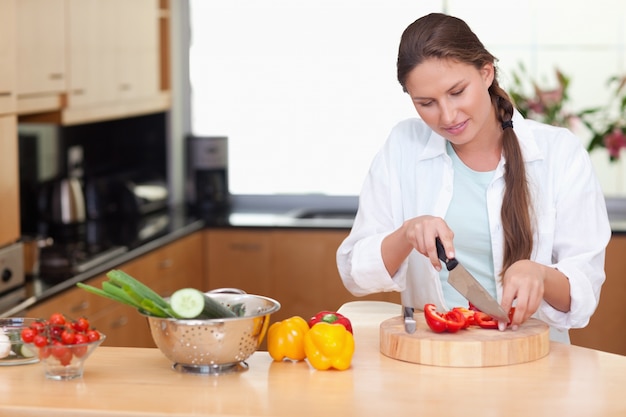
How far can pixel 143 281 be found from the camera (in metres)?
3.89

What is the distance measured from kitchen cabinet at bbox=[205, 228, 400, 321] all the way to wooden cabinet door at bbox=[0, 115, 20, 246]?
1426 millimetres

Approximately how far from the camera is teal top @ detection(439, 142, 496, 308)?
7.99 feet

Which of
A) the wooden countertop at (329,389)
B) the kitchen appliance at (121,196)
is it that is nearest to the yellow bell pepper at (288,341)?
the wooden countertop at (329,389)

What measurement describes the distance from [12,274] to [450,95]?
65.0 inches

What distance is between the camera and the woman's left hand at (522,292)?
205 centimetres

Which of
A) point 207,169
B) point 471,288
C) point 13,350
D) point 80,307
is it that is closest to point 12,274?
point 80,307

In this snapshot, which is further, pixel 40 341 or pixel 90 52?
pixel 90 52

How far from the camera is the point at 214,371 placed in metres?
1.95

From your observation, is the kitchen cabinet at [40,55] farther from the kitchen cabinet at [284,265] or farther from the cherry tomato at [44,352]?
the cherry tomato at [44,352]

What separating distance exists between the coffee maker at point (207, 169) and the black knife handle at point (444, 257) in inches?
118

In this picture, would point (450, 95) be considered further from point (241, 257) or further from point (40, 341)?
point (241, 257)

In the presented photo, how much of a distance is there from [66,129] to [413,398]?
3.10m

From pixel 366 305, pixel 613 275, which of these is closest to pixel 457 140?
pixel 366 305

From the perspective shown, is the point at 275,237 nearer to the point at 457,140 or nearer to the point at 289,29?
the point at 289,29
